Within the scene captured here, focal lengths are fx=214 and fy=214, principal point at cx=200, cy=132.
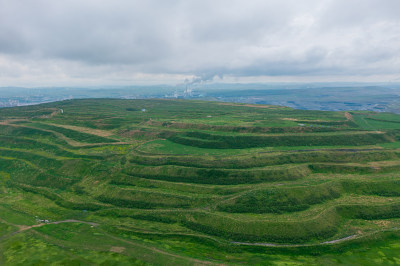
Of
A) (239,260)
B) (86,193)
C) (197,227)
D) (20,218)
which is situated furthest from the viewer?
(86,193)

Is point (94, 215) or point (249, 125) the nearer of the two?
point (94, 215)

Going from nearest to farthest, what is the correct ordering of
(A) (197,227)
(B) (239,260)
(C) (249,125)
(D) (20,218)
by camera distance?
(B) (239,260) → (A) (197,227) → (D) (20,218) → (C) (249,125)

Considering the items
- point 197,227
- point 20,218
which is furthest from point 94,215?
point 197,227

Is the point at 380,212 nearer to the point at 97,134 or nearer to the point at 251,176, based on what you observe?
the point at 251,176

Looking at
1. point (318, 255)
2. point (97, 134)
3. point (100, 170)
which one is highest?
point (97, 134)

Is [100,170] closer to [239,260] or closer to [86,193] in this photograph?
[86,193]

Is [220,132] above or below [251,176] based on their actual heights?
above

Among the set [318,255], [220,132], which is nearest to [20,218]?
Answer: [318,255]
